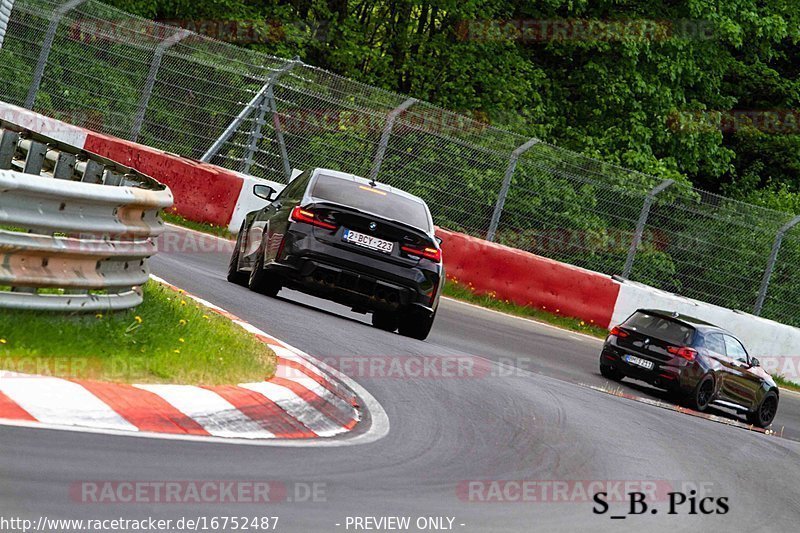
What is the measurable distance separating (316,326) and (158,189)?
330cm

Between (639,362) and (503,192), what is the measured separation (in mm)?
5338

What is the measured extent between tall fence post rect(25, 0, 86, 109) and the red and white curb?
14766mm

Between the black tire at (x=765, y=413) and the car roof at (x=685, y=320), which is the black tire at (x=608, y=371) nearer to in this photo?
the car roof at (x=685, y=320)

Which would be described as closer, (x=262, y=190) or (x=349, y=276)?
(x=349, y=276)

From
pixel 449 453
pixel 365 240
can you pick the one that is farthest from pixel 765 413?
pixel 449 453

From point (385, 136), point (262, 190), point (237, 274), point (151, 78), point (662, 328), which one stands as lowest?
point (237, 274)

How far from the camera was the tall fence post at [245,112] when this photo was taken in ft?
73.9

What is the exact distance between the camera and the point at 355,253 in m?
14.1

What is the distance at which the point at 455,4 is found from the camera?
3070 centimetres

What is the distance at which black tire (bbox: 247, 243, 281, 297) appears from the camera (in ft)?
48.1

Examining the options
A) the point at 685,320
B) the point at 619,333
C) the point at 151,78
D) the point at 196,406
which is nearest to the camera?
the point at 196,406

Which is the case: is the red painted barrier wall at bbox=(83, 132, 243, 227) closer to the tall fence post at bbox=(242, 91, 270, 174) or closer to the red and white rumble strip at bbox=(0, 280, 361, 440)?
the tall fence post at bbox=(242, 91, 270, 174)

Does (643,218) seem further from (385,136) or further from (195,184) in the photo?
(195,184)

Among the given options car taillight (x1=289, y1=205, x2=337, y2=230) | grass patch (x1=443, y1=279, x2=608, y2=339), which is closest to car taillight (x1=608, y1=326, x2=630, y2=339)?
grass patch (x1=443, y1=279, x2=608, y2=339)
